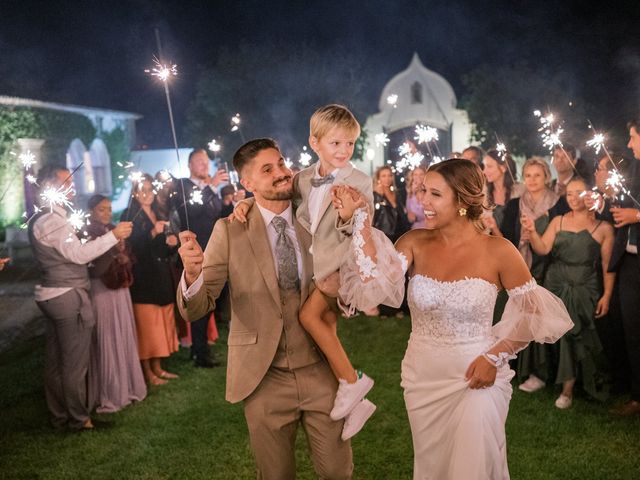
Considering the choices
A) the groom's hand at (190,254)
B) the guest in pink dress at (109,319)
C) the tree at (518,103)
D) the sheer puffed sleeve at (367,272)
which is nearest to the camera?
the groom's hand at (190,254)

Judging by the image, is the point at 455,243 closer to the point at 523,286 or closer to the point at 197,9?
the point at 523,286

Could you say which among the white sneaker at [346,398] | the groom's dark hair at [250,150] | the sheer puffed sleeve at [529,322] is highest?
the groom's dark hair at [250,150]

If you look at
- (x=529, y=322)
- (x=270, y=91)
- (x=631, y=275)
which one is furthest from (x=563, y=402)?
(x=270, y=91)

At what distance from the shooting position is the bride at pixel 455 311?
9.74 feet

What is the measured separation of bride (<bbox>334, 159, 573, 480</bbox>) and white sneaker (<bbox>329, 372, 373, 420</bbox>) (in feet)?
1.08

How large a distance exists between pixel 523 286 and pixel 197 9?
3062 centimetres

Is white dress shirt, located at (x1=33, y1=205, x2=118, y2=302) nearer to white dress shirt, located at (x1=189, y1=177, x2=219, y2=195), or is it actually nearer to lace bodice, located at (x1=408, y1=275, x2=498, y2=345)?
white dress shirt, located at (x1=189, y1=177, x2=219, y2=195)

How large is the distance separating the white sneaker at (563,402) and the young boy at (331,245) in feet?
9.67

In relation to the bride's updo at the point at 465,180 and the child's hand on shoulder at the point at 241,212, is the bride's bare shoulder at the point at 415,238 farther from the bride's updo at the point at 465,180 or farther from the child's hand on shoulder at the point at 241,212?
the child's hand on shoulder at the point at 241,212

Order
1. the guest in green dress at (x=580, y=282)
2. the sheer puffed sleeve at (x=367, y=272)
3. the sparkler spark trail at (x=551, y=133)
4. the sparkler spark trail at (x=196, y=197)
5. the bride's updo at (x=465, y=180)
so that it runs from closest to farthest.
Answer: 1. the sheer puffed sleeve at (x=367, y=272)
2. the bride's updo at (x=465, y=180)
3. the sparkler spark trail at (x=551, y=133)
4. the guest in green dress at (x=580, y=282)
5. the sparkler spark trail at (x=196, y=197)

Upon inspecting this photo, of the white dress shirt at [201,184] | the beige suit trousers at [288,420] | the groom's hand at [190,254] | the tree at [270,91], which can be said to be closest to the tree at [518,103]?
the tree at [270,91]

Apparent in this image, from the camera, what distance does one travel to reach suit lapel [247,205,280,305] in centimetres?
304

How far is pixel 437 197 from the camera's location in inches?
125

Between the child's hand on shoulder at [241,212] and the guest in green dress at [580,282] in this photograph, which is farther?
the guest in green dress at [580,282]
